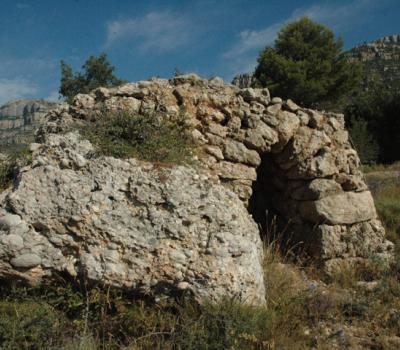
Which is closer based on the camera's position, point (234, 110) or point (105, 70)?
point (234, 110)

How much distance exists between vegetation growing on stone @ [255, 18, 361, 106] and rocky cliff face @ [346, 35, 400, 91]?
10972 mm

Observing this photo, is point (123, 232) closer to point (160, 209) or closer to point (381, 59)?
point (160, 209)

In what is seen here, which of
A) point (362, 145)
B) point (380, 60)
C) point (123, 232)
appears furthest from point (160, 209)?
point (380, 60)

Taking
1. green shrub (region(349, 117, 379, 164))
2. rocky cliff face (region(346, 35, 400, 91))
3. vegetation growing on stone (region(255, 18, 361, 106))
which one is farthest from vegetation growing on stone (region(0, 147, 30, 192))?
rocky cliff face (region(346, 35, 400, 91))

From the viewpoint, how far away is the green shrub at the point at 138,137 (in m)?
3.77

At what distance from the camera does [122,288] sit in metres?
3.02

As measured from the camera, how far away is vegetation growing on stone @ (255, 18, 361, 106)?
20578 millimetres

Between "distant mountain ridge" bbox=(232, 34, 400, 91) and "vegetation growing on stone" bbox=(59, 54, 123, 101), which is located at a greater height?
"distant mountain ridge" bbox=(232, 34, 400, 91)

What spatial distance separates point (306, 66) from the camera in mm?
21359

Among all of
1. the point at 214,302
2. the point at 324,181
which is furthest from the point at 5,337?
the point at 324,181

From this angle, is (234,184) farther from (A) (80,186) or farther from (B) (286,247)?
(A) (80,186)

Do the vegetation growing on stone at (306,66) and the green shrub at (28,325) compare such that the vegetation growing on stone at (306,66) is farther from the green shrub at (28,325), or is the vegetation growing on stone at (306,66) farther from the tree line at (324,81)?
the green shrub at (28,325)

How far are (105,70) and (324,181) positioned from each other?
2556 cm

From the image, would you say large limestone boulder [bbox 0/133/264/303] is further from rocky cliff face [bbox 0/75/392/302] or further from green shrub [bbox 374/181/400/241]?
green shrub [bbox 374/181/400/241]
